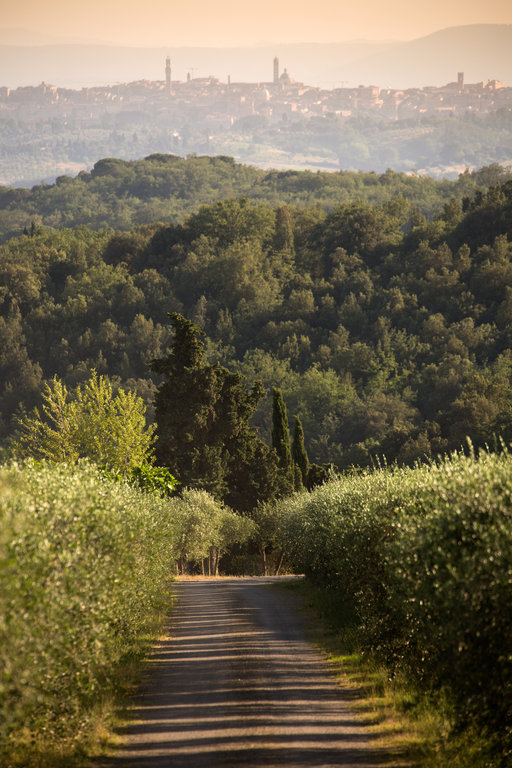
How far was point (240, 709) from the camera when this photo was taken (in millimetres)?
14734

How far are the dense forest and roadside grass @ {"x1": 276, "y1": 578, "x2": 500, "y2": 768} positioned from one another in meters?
88.6

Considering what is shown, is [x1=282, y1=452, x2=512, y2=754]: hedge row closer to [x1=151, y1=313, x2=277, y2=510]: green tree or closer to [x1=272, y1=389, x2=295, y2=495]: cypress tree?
[x1=151, y1=313, x2=277, y2=510]: green tree

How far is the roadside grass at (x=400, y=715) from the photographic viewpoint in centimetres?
1191

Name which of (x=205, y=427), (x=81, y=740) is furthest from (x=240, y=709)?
(x=205, y=427)

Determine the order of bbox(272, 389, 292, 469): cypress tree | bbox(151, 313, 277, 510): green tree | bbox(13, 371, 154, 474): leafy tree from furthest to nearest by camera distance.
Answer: bbox(272, 389, 292, 469): cypress tree
bbox(151, 313, 277, 510): green tree
bbox(13, 371, 154, 474): leafy tree

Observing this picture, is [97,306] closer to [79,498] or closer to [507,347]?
[507,347]

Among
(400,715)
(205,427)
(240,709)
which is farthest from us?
(205,427)

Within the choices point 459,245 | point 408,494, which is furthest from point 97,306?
point 408,494

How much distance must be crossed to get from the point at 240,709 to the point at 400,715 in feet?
8.14

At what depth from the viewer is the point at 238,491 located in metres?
71.8

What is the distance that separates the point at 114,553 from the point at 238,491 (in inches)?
2291

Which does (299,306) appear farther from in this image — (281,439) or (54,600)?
(54,600)

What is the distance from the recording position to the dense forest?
128m

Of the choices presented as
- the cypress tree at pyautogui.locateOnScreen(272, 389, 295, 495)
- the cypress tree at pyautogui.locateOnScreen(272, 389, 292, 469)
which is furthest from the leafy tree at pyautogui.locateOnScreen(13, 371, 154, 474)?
the cypress tree at pyautogui.locateOnScreen(272, 389, 292, 469)
